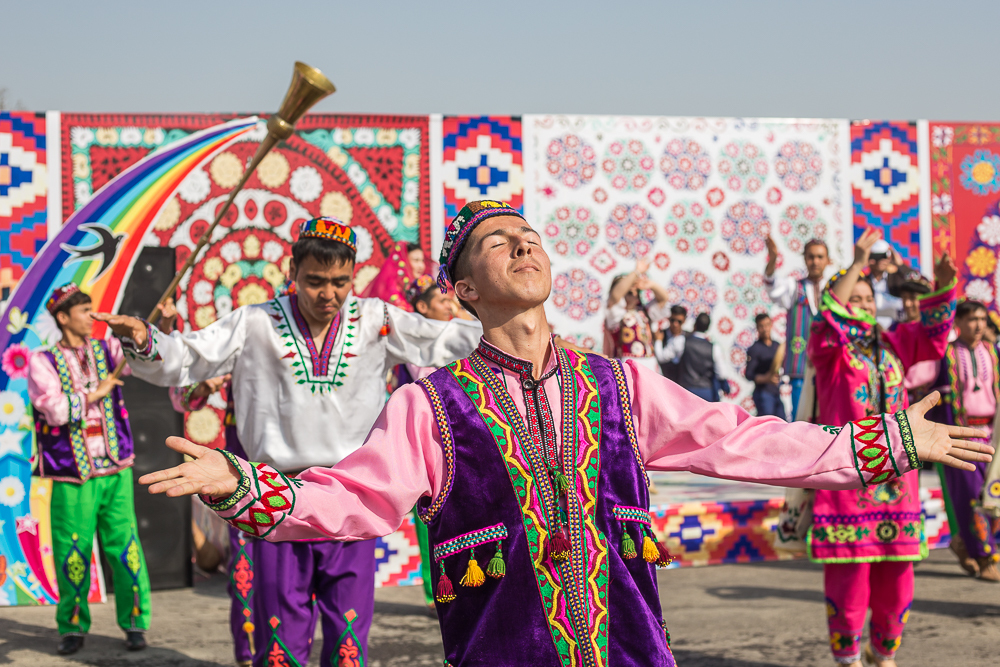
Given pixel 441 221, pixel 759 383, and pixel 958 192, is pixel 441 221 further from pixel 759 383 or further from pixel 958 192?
pixel 958 192

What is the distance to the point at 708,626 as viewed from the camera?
5.57 m

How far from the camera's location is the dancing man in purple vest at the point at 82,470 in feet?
18.1

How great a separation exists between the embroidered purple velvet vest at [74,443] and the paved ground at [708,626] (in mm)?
915

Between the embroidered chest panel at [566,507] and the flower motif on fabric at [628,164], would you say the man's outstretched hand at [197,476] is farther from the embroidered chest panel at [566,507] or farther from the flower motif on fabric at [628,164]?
the flower motif on fabric at [628,164]

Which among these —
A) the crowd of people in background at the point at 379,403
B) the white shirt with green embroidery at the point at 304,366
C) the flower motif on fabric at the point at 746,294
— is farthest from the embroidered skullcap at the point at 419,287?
the flower motif on fabric at the point at 746,294

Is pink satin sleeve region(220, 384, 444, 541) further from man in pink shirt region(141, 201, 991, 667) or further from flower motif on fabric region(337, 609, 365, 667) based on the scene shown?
flower motif on fabric region(337, 609, 365, 667)

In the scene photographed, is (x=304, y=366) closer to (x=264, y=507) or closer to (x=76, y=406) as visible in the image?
(x=264, y=507)

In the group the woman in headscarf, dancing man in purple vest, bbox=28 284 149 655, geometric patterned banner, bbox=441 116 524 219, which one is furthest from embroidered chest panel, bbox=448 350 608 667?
geometric patterned banner, bbox=441 116 524 219

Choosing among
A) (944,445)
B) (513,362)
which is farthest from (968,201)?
(513,362)

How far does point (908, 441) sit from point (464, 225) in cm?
100

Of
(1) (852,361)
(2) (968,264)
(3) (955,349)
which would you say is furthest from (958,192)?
(1) (852,361)

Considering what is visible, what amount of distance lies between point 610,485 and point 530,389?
253 mm

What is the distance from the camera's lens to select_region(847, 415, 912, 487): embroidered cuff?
6.72 feet

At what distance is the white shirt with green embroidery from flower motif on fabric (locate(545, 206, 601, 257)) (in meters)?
5.97
